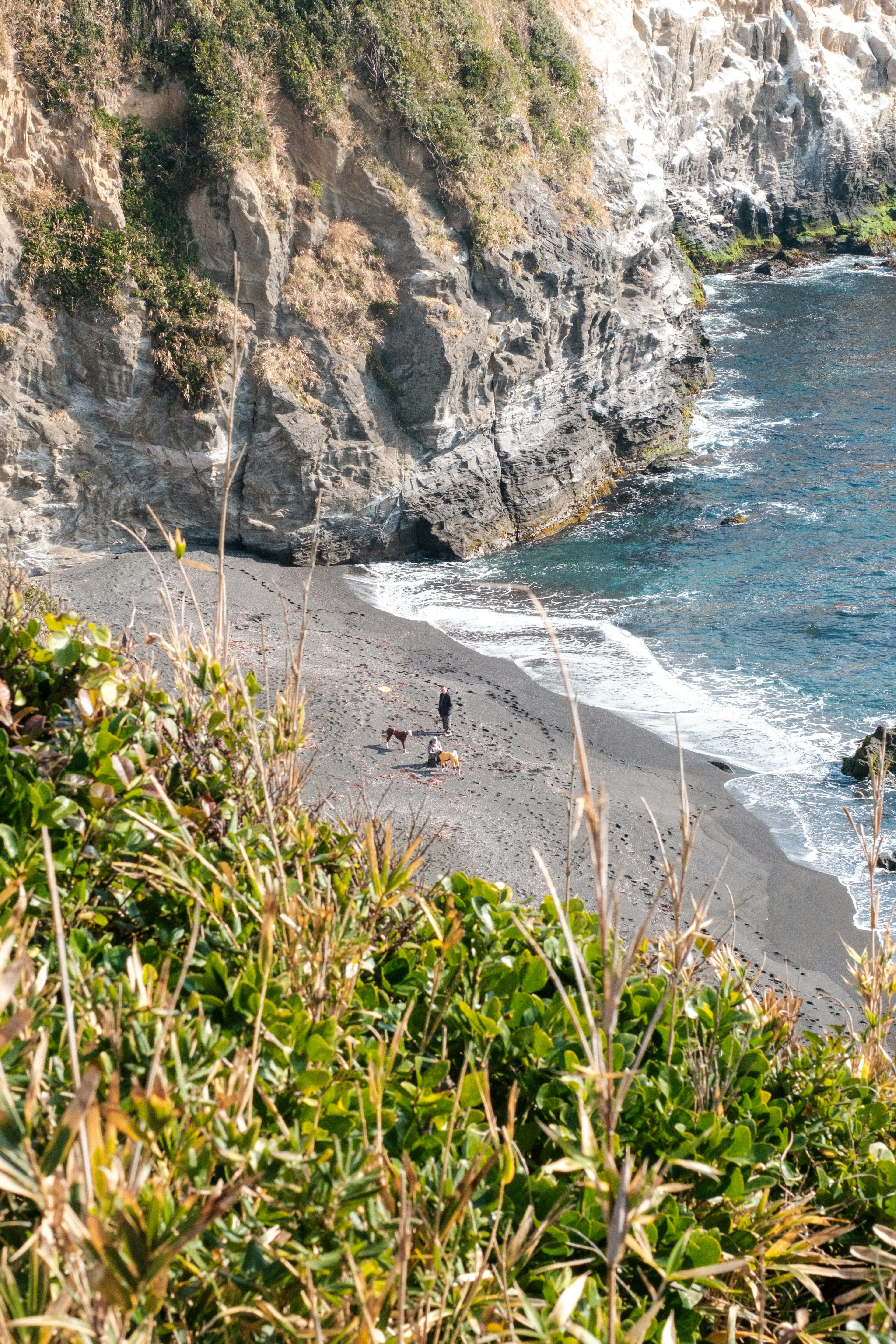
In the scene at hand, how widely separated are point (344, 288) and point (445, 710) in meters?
12.9

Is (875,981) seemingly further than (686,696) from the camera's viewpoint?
No

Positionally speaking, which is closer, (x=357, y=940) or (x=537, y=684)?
(x=357, y=940)

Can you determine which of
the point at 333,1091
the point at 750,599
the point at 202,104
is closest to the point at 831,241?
the point at 750,599

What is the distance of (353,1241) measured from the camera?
2.27 m

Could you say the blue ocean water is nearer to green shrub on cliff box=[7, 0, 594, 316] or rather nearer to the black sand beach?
the black sand beach

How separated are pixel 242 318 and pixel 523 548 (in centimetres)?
985

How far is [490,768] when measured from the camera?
17.0 m

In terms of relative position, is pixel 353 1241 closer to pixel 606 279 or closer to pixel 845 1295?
pixel 845 1295

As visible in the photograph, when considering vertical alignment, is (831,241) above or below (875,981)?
above

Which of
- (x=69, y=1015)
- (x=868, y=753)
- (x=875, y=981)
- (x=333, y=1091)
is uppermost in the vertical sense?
(x=69, y=1015)

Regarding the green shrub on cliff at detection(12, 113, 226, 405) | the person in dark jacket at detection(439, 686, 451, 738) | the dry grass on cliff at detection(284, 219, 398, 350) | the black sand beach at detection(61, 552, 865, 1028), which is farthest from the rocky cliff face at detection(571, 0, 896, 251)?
the person in dark jacket at detection(439, 686, 451, 738)

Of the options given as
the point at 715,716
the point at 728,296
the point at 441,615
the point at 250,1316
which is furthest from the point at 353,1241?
the point at 728,296

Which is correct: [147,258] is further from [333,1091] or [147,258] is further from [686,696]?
[333,1091]

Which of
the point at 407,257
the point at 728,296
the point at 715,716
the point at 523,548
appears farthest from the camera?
the point at 728,296
